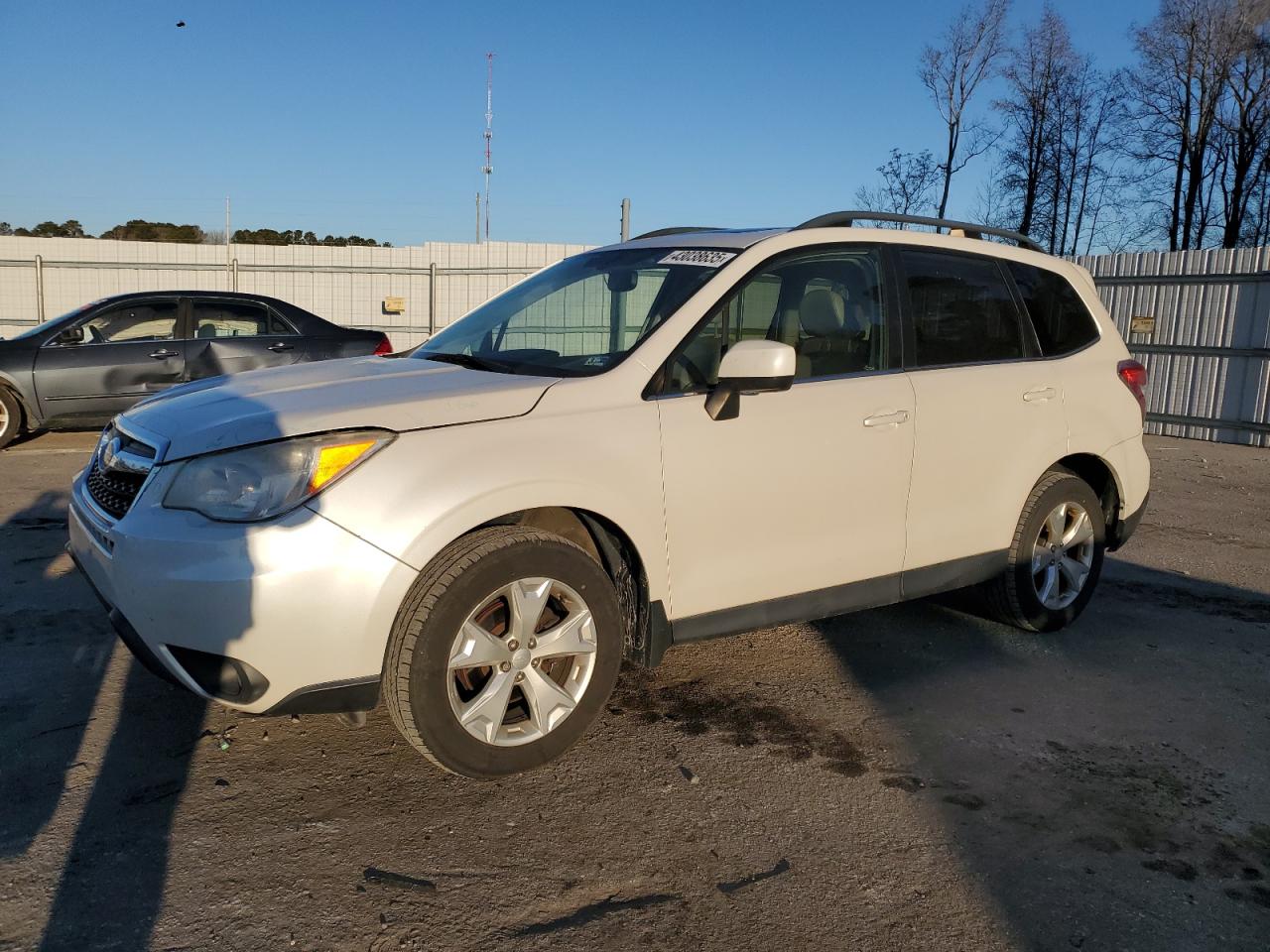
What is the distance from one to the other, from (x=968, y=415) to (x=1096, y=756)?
4.67 ft

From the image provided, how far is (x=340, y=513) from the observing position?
281 cm

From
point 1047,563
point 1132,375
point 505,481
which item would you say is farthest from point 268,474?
point 1132,375

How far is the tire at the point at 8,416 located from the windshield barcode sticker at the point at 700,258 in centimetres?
808

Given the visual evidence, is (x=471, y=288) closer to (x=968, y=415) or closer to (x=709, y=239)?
(x=709, y=239)

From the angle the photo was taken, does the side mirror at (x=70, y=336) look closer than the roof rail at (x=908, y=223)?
No

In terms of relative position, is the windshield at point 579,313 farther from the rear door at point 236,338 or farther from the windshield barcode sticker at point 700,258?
the rear door at point 236,338

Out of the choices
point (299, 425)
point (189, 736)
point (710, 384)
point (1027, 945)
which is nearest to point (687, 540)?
point (710, 384)

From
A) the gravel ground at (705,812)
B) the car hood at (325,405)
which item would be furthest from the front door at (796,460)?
the car hood at (325,405)

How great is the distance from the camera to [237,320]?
33.7 feet

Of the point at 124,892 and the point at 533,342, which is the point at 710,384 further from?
the point at 124,892

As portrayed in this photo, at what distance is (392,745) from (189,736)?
27.3 inches

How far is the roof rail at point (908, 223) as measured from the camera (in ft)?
13.5

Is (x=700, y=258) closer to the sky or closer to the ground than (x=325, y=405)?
closer to the sky

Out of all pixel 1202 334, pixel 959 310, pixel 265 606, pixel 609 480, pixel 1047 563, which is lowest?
pixel 1047 563
